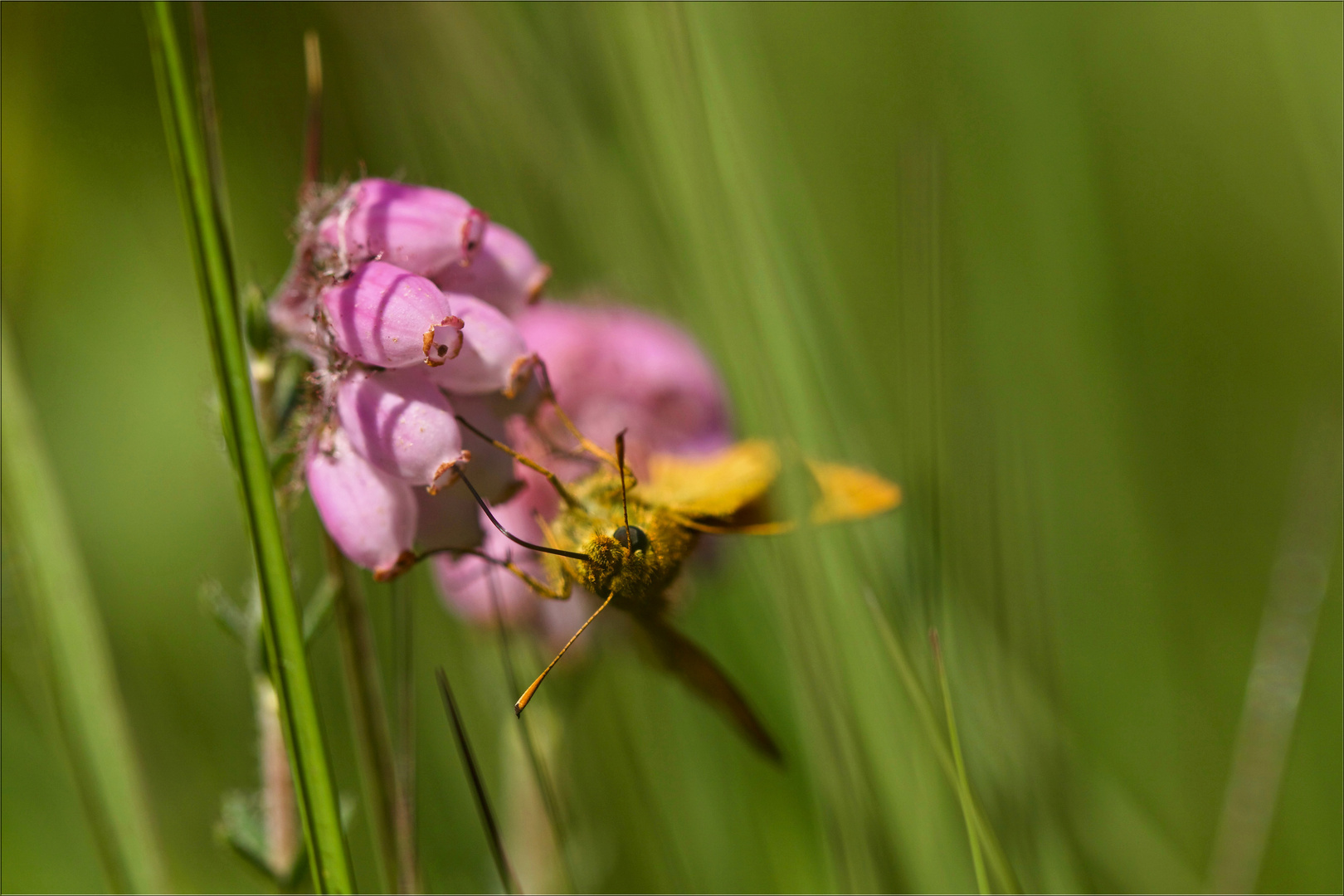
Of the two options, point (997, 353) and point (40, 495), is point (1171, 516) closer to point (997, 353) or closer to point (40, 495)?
point (997, 353)

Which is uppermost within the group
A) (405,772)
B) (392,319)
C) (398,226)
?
(398,226)

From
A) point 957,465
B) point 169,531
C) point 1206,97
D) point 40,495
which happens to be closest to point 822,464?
point 957,465

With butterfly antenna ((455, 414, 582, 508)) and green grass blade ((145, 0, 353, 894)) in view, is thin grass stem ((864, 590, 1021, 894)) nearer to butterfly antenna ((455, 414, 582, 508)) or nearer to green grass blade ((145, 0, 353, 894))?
butterfly antenna ((455, 414, 582, 508))

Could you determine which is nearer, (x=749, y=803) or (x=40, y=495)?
(x=40, y=495)

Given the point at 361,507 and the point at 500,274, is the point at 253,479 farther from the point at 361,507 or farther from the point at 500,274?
the point at 500,274

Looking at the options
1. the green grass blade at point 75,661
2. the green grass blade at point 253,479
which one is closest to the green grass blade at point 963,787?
the green grass blade at point 253,479

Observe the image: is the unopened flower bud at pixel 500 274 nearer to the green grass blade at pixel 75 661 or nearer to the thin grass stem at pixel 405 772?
the thin grass stem at pixel 405 772

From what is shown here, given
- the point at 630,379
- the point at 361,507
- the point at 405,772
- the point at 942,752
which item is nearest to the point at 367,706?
the point at 405,772
